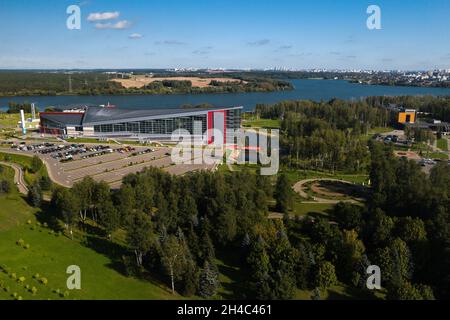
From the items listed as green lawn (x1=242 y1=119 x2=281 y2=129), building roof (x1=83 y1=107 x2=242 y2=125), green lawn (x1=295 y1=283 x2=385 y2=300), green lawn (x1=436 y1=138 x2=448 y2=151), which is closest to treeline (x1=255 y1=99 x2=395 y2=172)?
green lawn (x1=242 y1=119 x2=281 y2=129)

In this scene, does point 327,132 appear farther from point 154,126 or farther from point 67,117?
point 67,117

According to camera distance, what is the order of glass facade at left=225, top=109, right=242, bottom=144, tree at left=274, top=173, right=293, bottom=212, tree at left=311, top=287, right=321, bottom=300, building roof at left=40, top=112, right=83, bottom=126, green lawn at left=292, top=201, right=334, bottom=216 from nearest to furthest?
tree at left=311, top=287, right=321, bottom=300 < tree at left=274, top=173, right=293, bottom=212 < green lawn at left=292, top=201, right=334, bottom=216 < building roof at left=40, top=112, right=83, bottom=126 < glass facade at left=225, top=109, right=242, bottom=144

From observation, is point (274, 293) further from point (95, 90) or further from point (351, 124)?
point (95, 90)

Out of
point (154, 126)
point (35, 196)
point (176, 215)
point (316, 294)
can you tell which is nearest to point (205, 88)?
point (154, 126)

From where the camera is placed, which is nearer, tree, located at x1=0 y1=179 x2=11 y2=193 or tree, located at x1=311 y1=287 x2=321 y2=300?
tree, located at x1=311 y1=287 x2=321 y2=300

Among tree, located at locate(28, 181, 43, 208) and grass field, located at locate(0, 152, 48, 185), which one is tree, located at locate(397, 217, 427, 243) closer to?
tree, located at locate(28, 181, 43, 208)

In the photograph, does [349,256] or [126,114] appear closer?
[349,256]

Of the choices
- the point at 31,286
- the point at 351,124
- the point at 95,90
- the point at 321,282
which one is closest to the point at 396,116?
the point at 351,124
